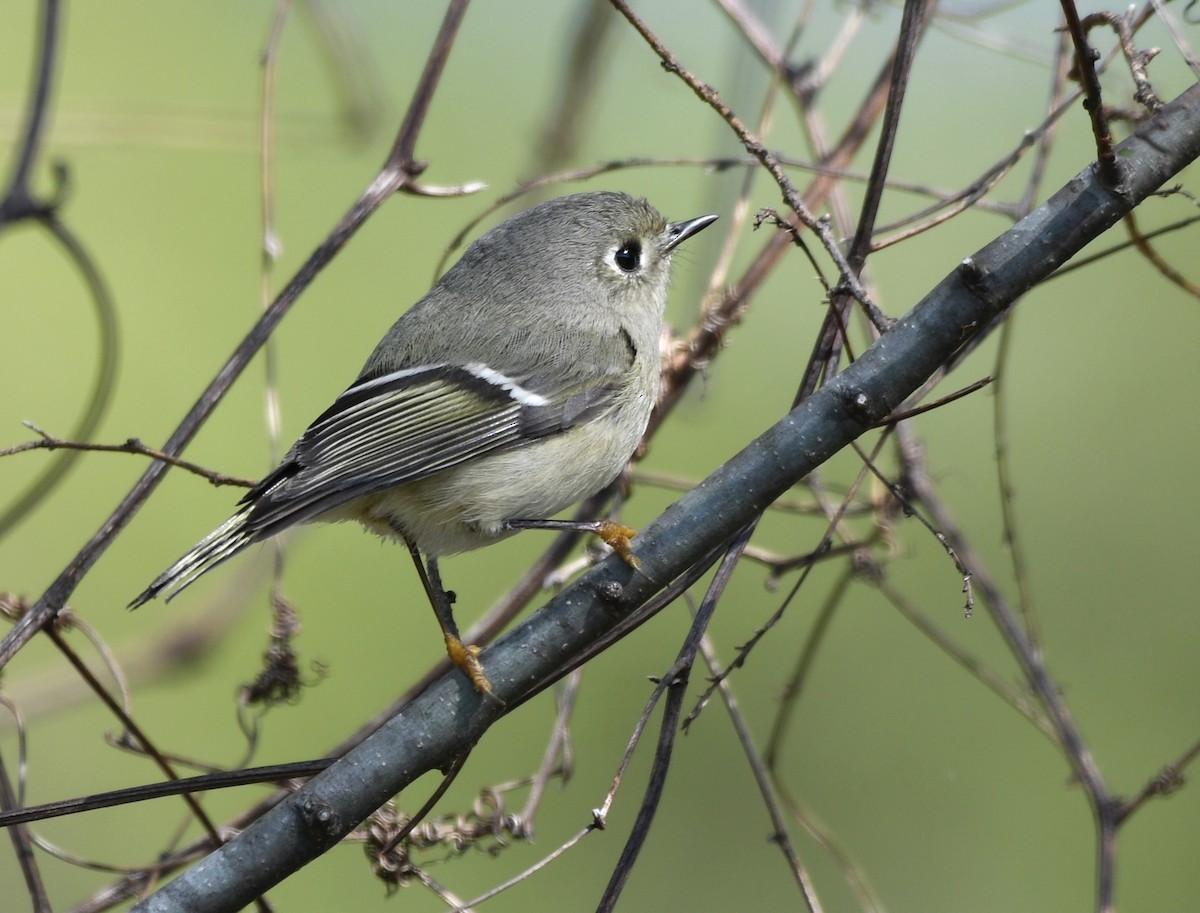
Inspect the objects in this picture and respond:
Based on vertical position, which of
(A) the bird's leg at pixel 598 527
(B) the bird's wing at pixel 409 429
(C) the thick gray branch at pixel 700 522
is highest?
(B) the bird's wing at pixel 409 429

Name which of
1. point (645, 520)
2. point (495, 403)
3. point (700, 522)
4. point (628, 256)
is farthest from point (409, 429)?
point (645, 520)

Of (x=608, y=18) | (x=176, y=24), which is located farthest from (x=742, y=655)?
(x=176, y=24)

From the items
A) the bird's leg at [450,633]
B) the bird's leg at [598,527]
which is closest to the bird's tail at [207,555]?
the bird's leg at [450,633]

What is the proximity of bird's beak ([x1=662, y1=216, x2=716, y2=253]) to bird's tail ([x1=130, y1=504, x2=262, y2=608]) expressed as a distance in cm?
76

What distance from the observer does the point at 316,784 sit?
0.97 metres

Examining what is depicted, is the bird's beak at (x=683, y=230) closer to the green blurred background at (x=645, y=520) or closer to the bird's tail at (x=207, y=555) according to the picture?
the green blurred background at (x=645, y=520)

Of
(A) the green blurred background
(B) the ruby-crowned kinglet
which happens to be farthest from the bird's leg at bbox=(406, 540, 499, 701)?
(A) the green blurred background

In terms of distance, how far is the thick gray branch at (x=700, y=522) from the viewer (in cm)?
89

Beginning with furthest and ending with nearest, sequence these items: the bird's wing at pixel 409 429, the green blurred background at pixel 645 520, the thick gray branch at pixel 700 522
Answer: the green blurred background at pixel 645 520 < the bird's wing at pixel 409 429 < the thick gray branch at pixel 700 522

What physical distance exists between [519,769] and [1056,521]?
1.35 meters

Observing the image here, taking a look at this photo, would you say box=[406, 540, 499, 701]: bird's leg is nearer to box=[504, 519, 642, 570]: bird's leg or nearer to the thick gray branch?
the thick gray branch

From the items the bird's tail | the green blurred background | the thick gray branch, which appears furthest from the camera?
the green blurred background

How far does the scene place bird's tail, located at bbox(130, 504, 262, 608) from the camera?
1291 millimetres

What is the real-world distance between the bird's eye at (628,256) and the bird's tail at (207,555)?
712 millimetres
